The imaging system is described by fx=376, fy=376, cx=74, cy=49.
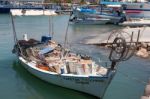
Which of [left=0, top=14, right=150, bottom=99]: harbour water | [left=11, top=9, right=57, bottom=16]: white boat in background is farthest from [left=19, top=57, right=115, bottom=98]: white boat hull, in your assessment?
[left=11, top=9, right=57, bottom=16]: white boat in background

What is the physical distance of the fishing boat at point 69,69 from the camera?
19.6m

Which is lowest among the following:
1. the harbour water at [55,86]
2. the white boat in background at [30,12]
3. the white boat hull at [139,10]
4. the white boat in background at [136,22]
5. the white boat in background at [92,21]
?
the white boat in background at [30,12]

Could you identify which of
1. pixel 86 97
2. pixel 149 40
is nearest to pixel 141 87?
pixel 86 97

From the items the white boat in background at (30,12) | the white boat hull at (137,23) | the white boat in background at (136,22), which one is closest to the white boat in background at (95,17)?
the white boat in background at (136,22)

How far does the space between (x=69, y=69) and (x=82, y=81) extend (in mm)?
1553

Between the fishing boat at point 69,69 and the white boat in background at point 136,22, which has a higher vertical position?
the fishing boat at point 69,69

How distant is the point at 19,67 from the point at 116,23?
40446mm

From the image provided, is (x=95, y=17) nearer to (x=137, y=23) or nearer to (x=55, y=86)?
(x=137, y=23)

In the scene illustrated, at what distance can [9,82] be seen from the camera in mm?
24094

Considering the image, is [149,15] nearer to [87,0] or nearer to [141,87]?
[141,87]

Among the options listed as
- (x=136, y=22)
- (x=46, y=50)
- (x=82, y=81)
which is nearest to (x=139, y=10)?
(x=136, y=22)

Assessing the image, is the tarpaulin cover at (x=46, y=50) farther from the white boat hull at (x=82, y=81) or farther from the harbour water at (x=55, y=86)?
the white boat hull at (x=82, y=81)

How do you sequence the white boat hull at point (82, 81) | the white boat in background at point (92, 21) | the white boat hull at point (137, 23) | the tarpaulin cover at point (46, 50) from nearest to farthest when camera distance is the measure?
the white boat hull at point (82, 81) → the tarpaulin cover at point (46, 50) → the white boat hull at point (137, 23) → the white boat in background at point (92, 21)

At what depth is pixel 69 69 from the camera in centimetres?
2148
